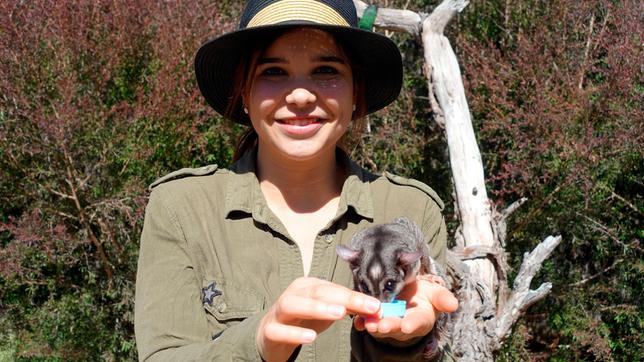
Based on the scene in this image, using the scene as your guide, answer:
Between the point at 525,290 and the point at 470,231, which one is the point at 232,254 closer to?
the point at 470,231

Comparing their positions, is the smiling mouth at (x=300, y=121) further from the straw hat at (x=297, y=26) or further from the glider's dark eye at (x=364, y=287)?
the glider's dark eye at (x=364, y=287)

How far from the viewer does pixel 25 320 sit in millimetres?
8016

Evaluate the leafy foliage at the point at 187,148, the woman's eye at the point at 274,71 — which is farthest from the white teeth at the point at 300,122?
the leafy foliage at the point at 187,148

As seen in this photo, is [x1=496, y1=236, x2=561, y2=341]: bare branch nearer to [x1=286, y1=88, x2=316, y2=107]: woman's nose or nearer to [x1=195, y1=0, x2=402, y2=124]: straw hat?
[x1=195, y1=0, x2=402, y2=124]: straw hat

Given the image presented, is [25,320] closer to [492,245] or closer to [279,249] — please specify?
[492,245]

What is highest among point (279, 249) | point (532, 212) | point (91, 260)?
point (279, 249)

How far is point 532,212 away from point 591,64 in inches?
68.7

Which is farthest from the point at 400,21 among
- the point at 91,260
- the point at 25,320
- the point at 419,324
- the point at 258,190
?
the point at 419,324

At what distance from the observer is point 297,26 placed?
8.48 ft

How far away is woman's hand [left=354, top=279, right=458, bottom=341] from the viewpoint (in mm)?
2105

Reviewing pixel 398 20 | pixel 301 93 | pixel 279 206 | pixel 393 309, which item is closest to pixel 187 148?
pixel 398 20

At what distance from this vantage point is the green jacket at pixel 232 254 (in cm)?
248

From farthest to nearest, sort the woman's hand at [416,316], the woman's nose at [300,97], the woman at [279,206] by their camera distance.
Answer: the woman's nose at [300,97] → the woman at [279,206] → the woman's hand at [416,316]

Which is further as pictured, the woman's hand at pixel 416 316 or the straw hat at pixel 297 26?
the straw hat at pixel 297 26
